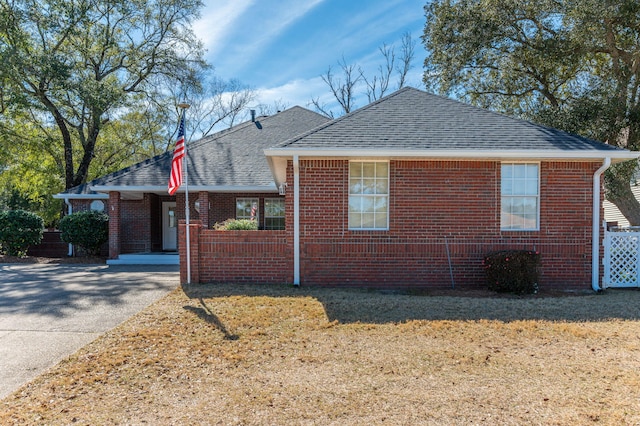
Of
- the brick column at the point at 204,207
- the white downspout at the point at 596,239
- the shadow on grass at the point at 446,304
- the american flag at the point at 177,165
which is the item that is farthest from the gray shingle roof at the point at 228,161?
the white downspout at the point at 596,239

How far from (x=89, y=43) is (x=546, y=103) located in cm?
2094

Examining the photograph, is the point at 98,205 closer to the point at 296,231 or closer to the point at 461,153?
the point at 296,231

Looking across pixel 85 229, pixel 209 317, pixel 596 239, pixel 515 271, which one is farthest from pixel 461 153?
pixel 85 229

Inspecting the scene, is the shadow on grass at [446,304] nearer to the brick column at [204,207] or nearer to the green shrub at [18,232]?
the brick column at [204,207]

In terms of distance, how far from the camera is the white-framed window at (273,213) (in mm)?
14484

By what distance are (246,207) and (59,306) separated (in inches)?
310

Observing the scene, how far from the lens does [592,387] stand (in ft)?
12.4

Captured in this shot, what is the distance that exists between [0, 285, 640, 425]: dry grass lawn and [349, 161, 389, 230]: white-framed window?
94.6 inches

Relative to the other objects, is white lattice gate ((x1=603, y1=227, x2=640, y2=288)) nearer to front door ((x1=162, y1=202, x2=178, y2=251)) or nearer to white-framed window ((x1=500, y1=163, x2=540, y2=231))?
white-framed window ((x1=500, y1=163, x2=540, y2=231))

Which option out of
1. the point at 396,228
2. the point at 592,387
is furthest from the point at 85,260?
the point at 592,387

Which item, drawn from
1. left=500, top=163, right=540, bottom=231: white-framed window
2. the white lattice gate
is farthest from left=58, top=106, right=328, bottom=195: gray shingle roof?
the white lattice gate

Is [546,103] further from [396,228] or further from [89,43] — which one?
[89,43]

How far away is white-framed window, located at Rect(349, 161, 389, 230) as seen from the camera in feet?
28.5

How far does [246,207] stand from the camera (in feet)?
47.4
